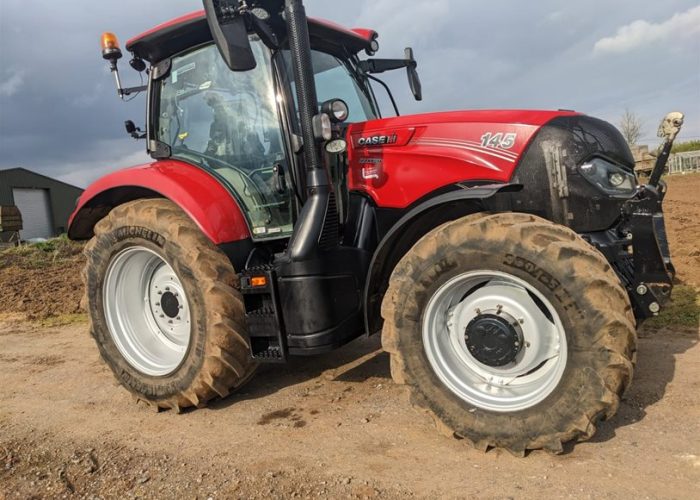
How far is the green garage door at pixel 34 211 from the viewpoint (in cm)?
3181

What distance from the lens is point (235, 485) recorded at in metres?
2.51

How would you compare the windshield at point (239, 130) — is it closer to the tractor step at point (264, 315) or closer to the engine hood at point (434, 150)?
the tractor step at point (264, 315)

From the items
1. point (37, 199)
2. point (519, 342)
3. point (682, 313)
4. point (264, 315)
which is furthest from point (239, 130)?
point (37, 199)

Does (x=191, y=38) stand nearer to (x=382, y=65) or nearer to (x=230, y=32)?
(x=230, y=32)

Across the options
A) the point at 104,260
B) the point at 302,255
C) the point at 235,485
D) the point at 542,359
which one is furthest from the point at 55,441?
the point at 542,359

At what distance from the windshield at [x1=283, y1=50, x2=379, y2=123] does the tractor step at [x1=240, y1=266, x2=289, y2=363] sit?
135 centimetres

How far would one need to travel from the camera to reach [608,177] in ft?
9.69

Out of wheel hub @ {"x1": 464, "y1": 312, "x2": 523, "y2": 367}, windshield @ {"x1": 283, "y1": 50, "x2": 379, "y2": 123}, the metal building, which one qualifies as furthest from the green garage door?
wheel hub @ {"x1": 464, "y1": 312, "x2": 523, "y2": 367}

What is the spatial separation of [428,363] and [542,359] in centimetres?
57

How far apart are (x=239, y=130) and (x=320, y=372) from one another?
1.90m

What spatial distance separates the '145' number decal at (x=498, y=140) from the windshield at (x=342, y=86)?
1.26m

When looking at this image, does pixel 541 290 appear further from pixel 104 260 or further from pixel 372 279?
pixel 104 260

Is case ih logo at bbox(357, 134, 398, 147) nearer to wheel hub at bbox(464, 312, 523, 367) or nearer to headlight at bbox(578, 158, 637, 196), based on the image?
headlight at bbox(578, 158, 637, 196)

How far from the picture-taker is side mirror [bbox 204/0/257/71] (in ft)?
8.86
